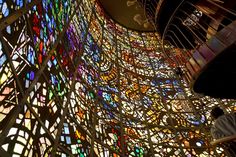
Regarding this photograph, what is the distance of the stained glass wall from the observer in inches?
139

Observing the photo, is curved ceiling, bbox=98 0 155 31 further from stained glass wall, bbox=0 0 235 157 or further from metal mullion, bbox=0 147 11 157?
metal mullion, bbox=0 147 11 157

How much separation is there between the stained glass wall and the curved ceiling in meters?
0.66

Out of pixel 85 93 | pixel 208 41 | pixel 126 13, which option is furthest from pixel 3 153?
pixel 126 13

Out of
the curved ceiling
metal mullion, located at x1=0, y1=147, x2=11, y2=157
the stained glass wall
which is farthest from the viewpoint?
the curved ceiling

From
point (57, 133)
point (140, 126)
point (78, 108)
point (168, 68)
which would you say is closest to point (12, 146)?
point (57, 133)

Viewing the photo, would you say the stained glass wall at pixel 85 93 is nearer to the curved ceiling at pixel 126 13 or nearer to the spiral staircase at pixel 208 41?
the curved ceiling at pixel 126 13

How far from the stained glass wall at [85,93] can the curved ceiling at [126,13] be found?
0.66 meters

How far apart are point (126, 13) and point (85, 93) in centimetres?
574

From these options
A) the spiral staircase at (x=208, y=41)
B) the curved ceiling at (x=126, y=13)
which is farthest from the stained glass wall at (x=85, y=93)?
the spiral staircase at (x=208, y=41)

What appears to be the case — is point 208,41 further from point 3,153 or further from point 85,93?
point 85,93

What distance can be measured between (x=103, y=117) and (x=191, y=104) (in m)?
2.50

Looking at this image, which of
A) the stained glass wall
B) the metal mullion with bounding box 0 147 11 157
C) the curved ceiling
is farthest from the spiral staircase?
the curved ceiling

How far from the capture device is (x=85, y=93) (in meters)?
5.81

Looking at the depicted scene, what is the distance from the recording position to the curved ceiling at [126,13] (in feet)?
35.2
